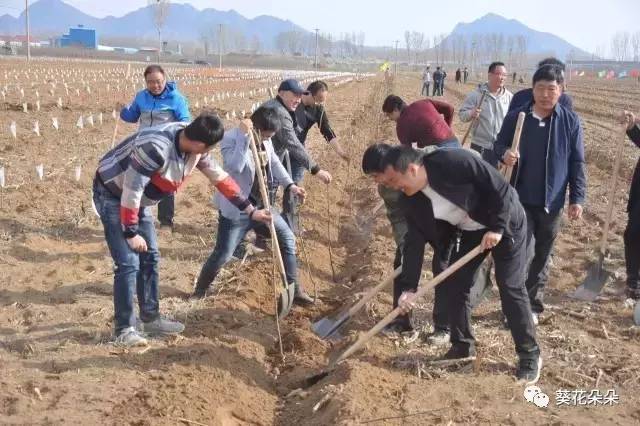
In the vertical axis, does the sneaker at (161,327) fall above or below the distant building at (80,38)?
below

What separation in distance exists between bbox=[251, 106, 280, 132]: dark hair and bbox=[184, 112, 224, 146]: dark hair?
3.36 ft

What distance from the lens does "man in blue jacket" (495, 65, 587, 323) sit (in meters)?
4.54

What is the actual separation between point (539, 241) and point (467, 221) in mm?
1199

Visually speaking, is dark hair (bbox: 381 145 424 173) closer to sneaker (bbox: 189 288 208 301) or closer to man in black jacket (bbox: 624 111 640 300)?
sneaker (bbox: 189 288 208 301)

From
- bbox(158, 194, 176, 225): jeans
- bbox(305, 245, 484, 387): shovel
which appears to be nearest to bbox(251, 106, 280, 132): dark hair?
bbox(305, 245, 484, 387): shovel

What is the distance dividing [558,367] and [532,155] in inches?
57.1

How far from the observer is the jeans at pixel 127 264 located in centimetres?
415

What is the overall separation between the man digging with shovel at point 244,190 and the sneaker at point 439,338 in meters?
1.09

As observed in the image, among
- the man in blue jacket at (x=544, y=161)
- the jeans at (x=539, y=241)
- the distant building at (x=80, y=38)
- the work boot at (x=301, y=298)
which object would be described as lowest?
the work boot at (x=301, y=298)

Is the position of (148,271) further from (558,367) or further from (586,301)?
(586,301)

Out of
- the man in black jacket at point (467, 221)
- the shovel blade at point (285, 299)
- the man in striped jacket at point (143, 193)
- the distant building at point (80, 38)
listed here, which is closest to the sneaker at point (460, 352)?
the man in black jacket at point (467, 221)

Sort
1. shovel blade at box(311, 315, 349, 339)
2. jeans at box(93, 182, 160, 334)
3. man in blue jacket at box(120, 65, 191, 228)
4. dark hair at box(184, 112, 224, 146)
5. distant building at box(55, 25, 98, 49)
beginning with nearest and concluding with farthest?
dark hair at box(184, 112, 224, 146), jeans at box(93, 182, 160, 334), shovel blade at box(311, 315, 349, 339), man in blue jacket at box(120, 65, 191, 228), distant building at box(55, 25, 98, 49)

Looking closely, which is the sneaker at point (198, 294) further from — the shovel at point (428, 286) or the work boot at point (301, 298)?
the shovel at point (428, 286)

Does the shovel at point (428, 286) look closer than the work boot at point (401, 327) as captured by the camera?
Yes
